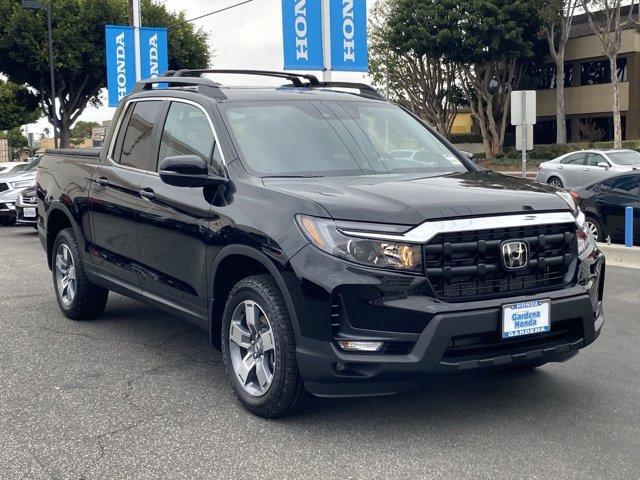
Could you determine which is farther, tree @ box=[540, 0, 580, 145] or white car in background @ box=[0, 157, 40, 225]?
tree @ box=[540, 0, 580, 145]

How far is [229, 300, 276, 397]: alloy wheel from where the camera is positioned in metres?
4.53

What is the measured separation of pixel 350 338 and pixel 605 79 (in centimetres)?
4552

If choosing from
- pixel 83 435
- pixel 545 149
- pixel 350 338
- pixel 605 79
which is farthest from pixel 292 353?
pixel 605 79

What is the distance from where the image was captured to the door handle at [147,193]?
18.2 ft

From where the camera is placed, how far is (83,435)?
173 inches

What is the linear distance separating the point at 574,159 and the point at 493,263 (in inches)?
867

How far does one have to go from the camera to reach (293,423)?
4.53 metres

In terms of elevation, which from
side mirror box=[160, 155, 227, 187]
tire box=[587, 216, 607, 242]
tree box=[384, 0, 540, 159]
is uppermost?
tree box=[384, 0, 540, 159]

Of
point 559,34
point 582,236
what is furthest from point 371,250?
point 559,34

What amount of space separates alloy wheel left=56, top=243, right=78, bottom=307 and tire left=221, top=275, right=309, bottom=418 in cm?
275

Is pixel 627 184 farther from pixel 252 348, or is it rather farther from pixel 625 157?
pixel 625 157

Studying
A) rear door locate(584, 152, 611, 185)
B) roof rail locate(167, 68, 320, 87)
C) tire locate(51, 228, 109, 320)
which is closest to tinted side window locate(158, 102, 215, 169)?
roof rail locate(167, 68, 320, 87)

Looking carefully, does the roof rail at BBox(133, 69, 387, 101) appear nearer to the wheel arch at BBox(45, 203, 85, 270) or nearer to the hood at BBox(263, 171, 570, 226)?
the wheel arch at BBox(45, 203, 85, 270)

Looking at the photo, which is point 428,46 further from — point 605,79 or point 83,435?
point 83,435
